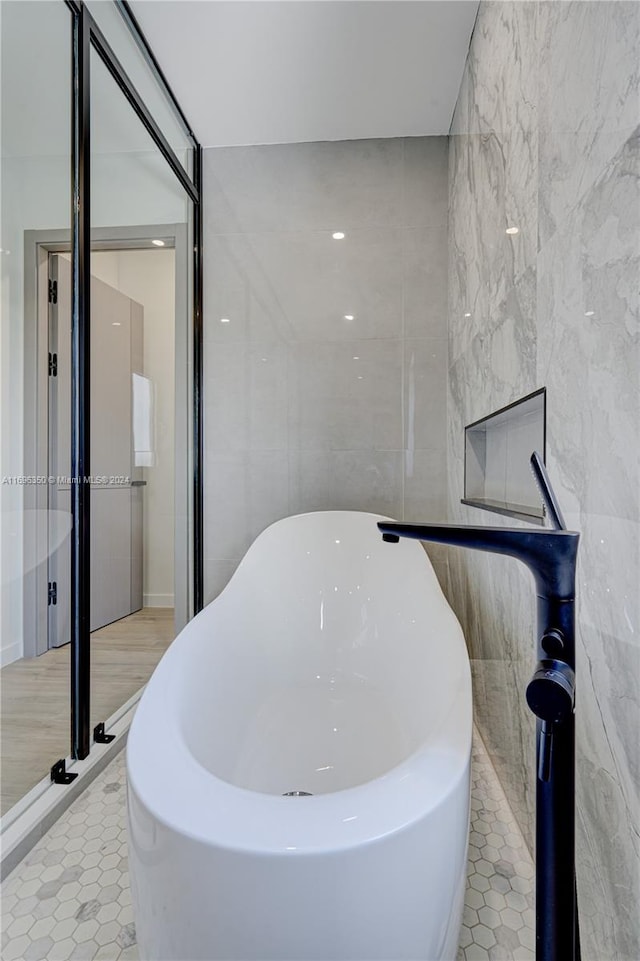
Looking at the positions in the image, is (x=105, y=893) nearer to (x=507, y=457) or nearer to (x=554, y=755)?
(x=554, y=755)

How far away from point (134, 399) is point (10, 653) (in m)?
1.03

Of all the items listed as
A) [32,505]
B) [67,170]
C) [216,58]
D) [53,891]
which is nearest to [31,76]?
[67,170]

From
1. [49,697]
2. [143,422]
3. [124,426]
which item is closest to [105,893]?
[49,697]

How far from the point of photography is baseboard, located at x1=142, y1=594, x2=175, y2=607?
6.82 ft

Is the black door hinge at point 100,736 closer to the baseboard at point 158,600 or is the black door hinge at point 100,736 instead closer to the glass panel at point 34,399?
the glass panel at point 34,399

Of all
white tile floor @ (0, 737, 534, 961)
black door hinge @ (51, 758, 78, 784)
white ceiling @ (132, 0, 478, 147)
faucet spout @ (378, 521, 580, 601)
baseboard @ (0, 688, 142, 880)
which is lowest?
white tile floor @ (0, 737, 534, 961)

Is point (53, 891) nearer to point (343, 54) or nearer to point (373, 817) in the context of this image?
point (373, 817)

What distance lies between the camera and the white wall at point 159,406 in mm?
2025

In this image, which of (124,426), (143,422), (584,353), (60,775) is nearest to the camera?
(584,353)

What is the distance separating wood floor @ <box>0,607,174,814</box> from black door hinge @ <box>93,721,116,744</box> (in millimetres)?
24

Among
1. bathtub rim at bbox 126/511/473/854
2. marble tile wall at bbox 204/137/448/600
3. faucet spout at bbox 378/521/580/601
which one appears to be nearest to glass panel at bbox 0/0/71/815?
bathtub rim at bbox 126/511/473/854

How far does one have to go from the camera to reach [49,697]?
142cm

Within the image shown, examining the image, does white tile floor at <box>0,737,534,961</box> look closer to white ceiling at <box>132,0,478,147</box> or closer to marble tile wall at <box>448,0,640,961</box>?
marble tile wall at <box>448,0,640,961</box>

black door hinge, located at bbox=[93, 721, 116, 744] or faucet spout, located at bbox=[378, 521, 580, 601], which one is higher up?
faucet spout, located at bbox=[378, 521, 580, 601]
